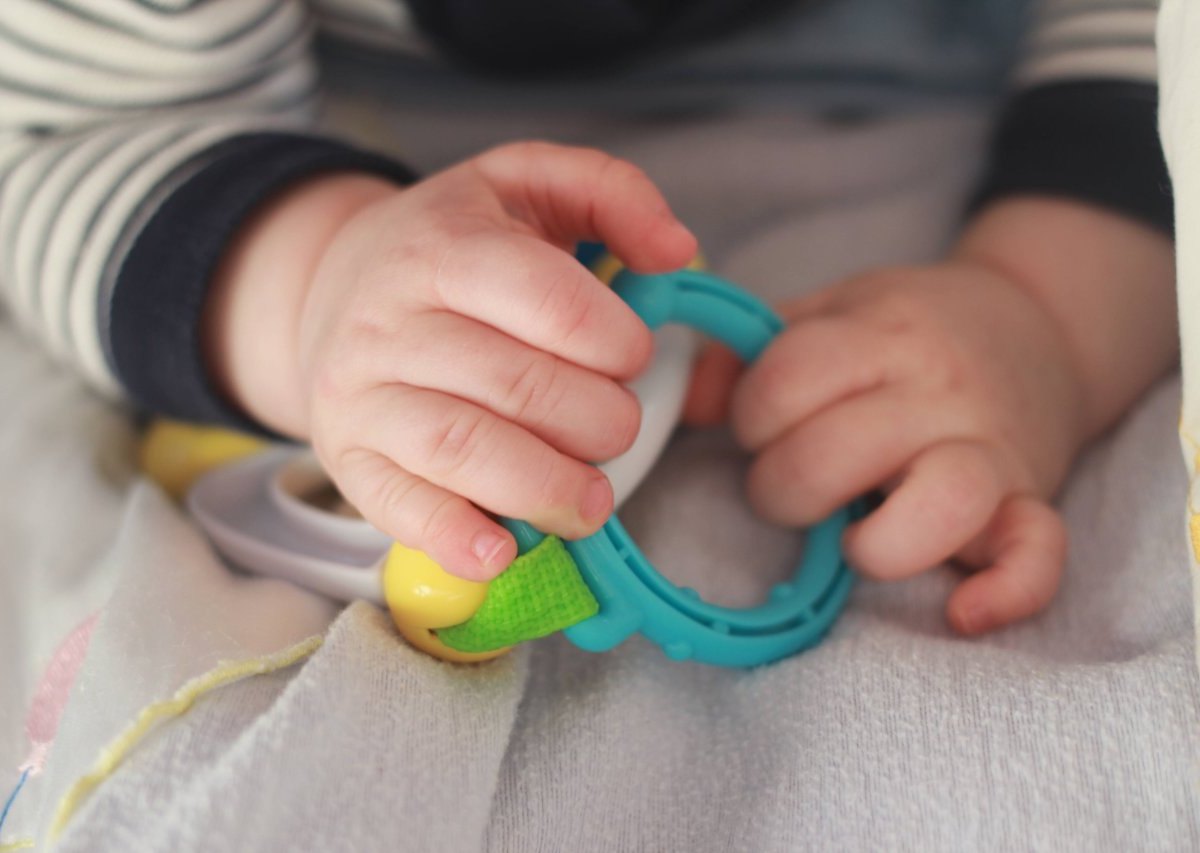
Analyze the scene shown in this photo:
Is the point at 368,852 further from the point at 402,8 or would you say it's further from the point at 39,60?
the point at 402,8

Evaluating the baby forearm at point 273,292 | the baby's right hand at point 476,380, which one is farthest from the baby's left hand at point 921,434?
the baby forearm at point 273,292

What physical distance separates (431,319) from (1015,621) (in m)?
0.32

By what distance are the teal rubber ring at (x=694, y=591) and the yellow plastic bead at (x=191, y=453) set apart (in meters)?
0.30

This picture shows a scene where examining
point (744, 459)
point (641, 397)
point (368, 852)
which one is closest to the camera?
point (368, 852)

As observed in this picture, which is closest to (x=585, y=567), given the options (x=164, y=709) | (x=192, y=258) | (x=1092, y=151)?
(x=164, y=709)

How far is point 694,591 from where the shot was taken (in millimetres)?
484

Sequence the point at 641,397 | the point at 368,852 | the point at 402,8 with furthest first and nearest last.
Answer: the point at 402,8 → the point at 641,397 → the point at 368,852

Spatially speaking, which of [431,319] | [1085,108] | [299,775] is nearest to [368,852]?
[299,775]

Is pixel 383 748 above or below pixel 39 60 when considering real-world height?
below

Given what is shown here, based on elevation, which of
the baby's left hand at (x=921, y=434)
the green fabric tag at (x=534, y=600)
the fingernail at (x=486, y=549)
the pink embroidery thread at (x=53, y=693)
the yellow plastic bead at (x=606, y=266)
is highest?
the yellow plastic bead at (x=606, y=266)

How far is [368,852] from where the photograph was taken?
14.1 inches

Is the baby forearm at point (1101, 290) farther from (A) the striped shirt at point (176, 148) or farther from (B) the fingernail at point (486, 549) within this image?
(B) the fingernail at point (486, 549)

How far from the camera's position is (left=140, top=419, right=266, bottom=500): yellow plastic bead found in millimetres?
665

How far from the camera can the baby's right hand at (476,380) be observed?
409 mm
